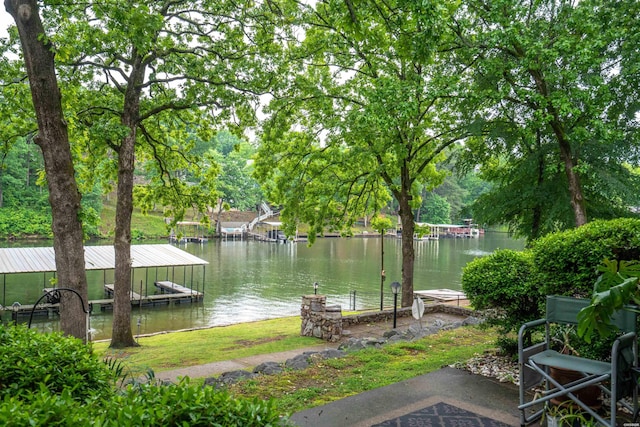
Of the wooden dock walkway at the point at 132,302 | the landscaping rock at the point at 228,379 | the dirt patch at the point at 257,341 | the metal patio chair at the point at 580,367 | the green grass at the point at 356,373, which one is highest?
the metal patio chair at the point at 580,367

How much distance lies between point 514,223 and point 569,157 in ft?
12.0

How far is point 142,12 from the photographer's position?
7.71 m

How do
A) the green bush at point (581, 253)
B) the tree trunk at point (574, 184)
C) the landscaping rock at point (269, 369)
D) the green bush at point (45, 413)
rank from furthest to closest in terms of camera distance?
the tree trunk at point (574, 184) → the landscaping rock at point (269, 369) → the green bush at point (581, 253) → the green bush at point (45, 413)

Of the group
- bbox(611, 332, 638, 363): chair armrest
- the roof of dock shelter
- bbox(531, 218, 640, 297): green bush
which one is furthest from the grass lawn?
the roof of dock shelter

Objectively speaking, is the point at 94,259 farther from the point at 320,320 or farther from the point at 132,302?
the point at 320,320

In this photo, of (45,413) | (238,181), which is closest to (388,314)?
(45,413)

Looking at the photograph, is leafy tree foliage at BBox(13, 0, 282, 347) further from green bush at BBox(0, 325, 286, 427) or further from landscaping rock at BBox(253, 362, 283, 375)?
green bush at BBox(0, 325, 286, 427)

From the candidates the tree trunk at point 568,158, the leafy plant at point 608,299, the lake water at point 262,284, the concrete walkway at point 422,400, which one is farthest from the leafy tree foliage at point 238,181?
the leafy plant at point 608,299

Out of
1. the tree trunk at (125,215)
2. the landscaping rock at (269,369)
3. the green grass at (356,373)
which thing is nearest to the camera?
the green grass at (356,373)

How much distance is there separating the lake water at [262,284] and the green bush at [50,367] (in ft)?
24.0

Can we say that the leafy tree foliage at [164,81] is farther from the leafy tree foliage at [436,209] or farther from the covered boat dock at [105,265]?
the leafy tree foliage at [436,209]

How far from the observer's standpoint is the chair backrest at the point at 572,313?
3.90 meters

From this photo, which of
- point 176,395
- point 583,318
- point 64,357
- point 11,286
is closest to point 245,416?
point 176,395

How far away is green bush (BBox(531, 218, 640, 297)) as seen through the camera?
4.53 m
